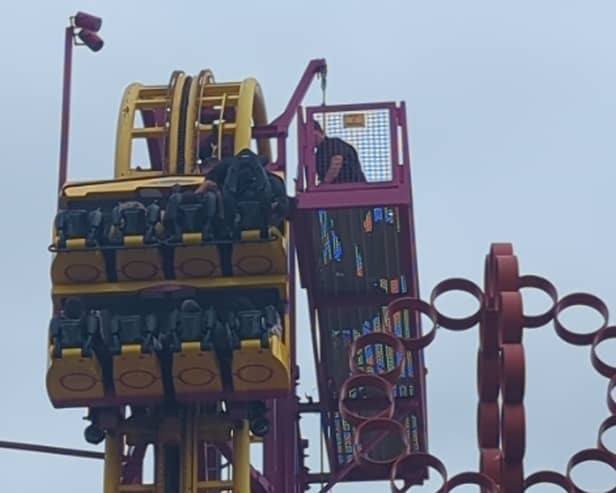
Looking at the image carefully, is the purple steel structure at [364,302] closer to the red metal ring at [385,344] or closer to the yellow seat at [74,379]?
the red metal ring at [385,344]

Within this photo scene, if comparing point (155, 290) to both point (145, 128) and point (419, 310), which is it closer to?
point (145, 128)

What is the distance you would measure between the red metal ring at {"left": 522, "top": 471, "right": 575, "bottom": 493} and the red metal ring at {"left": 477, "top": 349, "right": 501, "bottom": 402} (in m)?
1.17

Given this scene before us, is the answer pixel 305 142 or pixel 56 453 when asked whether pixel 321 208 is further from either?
pixel 56 453

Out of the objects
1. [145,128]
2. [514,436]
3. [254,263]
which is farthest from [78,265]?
[514,436]

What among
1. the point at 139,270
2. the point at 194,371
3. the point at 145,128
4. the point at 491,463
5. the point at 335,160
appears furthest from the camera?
the point at 145,128

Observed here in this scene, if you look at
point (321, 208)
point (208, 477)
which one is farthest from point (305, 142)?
point (208, 477)

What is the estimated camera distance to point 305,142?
30.3m

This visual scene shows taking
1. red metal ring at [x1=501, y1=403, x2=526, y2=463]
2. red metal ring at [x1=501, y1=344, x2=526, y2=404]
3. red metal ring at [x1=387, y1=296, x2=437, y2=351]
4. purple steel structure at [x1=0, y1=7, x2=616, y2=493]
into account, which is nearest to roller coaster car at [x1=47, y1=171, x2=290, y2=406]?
purple steel structure at [x1=0, y1=7, x2=616, y2=493]

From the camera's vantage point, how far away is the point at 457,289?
2348 centimetres

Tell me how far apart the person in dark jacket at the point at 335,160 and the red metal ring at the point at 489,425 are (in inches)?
297

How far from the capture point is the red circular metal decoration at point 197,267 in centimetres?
2830

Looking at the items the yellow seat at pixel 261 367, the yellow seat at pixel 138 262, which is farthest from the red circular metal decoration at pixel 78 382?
the yellow seat at pixel 261 367

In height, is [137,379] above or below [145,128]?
below

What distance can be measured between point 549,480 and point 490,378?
143cm
